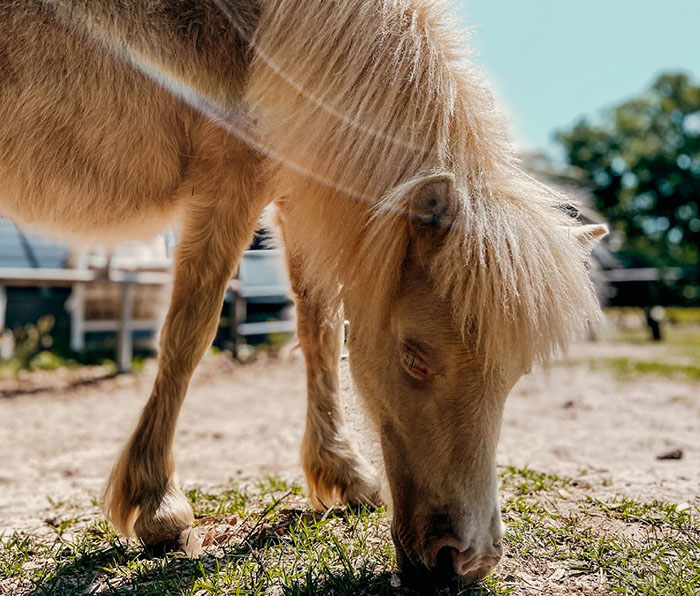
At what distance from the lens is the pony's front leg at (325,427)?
2.44 metres

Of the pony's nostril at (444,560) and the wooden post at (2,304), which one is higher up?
the wooden post at (2,304)

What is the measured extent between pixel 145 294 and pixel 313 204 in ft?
28.9

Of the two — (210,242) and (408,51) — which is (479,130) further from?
(210,242)

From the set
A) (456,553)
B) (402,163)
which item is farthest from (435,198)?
(456,553)

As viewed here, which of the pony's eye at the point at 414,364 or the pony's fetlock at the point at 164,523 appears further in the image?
the pony's fetlock at the point at 164,523

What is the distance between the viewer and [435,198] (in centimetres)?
153

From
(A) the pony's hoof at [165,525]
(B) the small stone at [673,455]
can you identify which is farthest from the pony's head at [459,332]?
(B) the small stone at [673,455]

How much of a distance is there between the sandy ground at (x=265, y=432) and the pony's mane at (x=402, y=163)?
1.52 ft

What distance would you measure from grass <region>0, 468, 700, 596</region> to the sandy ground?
13.0 inches

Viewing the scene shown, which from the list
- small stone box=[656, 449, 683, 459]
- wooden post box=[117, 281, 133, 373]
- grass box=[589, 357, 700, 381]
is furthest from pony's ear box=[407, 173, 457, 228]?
wooden post box=[117, 281, 133, 373]

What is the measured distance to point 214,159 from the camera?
2090 mm

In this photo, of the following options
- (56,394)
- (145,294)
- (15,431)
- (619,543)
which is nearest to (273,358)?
(145,294)

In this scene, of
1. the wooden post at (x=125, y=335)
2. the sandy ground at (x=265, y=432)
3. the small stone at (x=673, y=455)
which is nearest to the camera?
the sandy ground at (x=265, y=432)

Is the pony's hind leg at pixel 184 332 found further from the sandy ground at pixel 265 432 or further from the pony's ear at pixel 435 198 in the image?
the pony's ear at pixel 435 198
